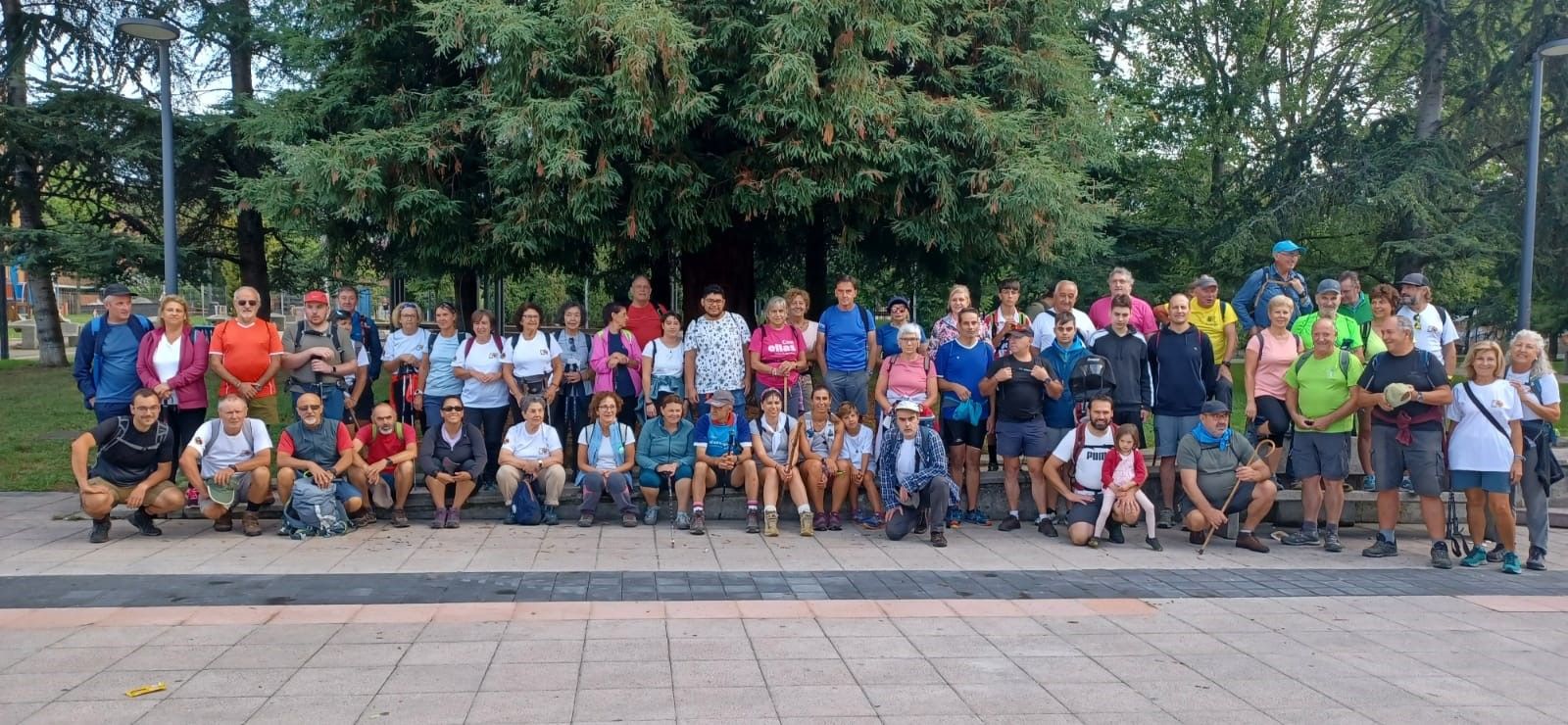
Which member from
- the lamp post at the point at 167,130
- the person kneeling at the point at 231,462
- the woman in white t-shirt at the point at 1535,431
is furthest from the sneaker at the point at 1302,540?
the lamp post at the point at 167,130

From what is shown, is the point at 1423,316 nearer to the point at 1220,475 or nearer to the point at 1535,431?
the point at 1535,431

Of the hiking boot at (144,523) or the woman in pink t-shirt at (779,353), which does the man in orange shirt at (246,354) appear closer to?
the hiking boot at (144,523)

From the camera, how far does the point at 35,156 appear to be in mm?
16578

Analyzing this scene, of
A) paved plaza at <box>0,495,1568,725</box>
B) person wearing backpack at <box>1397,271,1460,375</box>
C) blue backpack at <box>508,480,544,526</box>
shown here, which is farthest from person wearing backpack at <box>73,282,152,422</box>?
person wearing backpack at <box>1397,271,1460,375</box>

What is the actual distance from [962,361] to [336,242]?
6.73m

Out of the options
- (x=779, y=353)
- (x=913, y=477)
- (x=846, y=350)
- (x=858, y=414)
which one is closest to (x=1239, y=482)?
(x=913, y=477)

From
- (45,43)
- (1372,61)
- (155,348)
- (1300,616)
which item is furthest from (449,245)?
(1372,61)

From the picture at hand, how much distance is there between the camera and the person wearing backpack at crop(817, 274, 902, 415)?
8.65 metres

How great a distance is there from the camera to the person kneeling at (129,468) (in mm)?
7367

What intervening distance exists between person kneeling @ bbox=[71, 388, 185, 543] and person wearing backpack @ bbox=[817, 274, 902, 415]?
5.16 metres

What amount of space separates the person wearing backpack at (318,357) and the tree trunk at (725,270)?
12.6 feet

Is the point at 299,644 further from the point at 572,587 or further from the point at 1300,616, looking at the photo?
the point at 1300,616

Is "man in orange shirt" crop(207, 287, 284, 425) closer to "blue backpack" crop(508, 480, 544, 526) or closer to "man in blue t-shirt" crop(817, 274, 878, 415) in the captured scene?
"blue backpack" crop(508, 480, 544, 526)

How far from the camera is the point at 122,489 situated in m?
7.51
